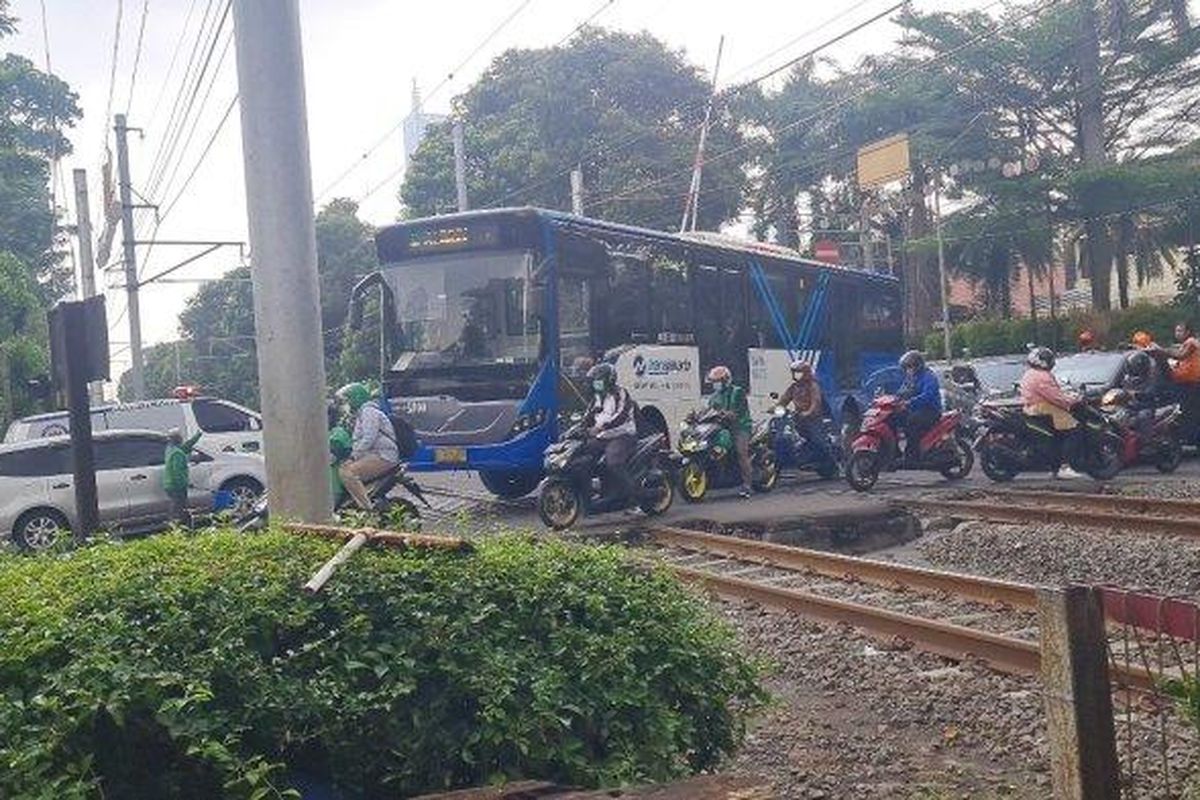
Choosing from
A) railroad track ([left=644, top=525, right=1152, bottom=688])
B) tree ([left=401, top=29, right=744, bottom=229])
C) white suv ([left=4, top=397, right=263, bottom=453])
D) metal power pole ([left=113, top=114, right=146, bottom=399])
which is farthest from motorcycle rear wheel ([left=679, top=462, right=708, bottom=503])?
tree ([left=401, top=29, right=744, bottom=229])

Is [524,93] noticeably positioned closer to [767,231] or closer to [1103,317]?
[767,231]

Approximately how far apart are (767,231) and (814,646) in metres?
36.8

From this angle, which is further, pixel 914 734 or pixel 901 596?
pixel 901 596

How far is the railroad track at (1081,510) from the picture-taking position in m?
11.3

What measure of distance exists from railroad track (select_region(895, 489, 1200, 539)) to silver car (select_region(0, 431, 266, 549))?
8333 millimetres

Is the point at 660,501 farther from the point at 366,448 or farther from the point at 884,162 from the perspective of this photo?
the point at 884,162

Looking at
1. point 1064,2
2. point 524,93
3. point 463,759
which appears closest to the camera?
point 463,759

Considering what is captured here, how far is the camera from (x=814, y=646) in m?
7.63

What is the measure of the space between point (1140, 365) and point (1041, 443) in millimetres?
2182

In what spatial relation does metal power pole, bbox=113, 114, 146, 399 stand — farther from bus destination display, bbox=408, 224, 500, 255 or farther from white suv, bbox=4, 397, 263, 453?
bus destination display, bbox=408, 224, 500, 255

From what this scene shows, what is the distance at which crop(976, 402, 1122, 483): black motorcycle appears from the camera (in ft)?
49.1

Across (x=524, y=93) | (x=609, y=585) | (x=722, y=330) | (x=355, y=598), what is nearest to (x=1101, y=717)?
(x=609, y=585)

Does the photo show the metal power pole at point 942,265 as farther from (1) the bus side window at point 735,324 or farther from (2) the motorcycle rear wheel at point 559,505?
(2) the motorcycle rear wheel at point 559,505

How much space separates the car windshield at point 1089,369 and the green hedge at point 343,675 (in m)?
14.8
